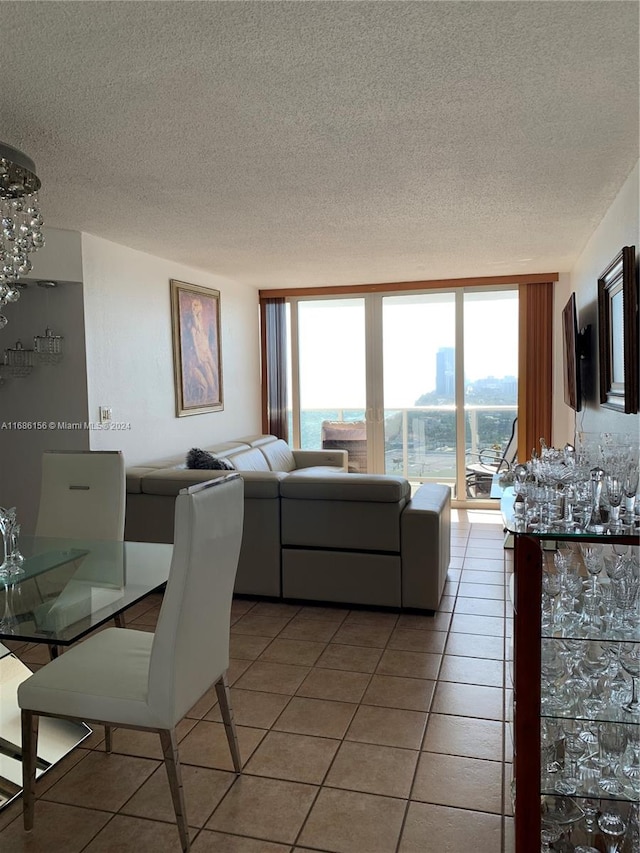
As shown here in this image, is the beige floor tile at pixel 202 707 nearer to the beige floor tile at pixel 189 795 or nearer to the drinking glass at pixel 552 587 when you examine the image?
the beige floor tile at pixel 189 795

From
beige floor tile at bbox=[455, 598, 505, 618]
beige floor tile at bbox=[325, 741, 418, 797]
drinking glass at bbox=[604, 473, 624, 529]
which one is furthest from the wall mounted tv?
beige floor tile at bbox=[325, 741, 418, 797]

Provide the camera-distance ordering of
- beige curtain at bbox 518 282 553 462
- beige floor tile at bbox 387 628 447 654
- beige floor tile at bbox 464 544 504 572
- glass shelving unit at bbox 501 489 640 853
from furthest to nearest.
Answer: beige curtain at bbox 518 282 553 462
beige floor tile at bbox 464 544 504 572
beige floor tile at bbox 387 628 447 654
glass shelving unit at bbox 501 489 640 853

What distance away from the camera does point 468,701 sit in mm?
2893

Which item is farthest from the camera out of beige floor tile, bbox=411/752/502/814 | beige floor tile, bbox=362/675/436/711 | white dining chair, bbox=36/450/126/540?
white dining chair, bbox=36/450/126/540

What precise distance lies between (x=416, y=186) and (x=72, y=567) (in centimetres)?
252

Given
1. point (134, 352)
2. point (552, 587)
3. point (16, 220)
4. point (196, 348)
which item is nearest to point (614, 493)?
point (552, 587)

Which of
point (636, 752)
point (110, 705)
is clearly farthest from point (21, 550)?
point (636, 752)

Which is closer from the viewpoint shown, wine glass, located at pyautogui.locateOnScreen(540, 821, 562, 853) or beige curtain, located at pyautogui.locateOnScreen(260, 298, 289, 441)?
wine glass, located at pyautogui.locateOnScreen(540, 821, 562, 853)

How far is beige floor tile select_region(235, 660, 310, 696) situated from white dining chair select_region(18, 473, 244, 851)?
2.43 ft

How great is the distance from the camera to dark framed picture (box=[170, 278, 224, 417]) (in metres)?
5.62

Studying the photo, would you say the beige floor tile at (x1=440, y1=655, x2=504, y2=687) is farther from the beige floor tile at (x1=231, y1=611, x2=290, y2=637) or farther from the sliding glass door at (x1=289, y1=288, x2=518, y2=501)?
the sliding glass door at (x1=289, y1=288, x2=518, y2=501)

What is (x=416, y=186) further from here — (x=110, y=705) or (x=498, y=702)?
(x=110, y=705)

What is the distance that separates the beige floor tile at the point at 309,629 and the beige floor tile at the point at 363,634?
5cm

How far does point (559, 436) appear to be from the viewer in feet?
22.3
